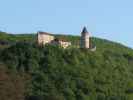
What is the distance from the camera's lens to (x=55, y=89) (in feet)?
398

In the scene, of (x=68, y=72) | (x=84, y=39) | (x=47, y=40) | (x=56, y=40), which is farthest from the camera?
(x=84, y=39)

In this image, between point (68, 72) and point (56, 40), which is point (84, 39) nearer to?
point (56, 40)

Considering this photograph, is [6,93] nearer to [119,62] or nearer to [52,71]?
[52,71]

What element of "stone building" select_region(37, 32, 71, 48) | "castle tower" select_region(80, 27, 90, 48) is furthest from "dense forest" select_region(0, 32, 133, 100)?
"castle tower" select_region(80, 27, 90, 48)

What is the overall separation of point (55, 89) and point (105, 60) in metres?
21.8

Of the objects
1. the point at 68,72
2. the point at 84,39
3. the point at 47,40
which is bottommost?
the point at 68,72

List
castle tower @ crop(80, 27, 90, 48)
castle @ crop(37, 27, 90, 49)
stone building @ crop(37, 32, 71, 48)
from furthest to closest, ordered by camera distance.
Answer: castle tower @ crop(80, 27, 90, 48) → castle @ crop(37, 27, 90, 49) → stone building @ crop(37, 32, 71, 48)

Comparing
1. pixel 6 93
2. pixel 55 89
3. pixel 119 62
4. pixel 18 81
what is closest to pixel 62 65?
pixel 55 89

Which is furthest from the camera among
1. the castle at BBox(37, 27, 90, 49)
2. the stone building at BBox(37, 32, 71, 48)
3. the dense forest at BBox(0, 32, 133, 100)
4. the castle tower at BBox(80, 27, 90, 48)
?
the castle tower at BBox(80, 27, 90, 48)

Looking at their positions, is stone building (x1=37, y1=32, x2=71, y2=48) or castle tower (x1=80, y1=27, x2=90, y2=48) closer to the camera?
stone building (x1=37, y1=32, x2=71, y2=48)

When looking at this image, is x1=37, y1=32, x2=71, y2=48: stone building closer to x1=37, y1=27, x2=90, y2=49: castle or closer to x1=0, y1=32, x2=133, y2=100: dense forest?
x1=37, y1=27, x2=90, y2=49: castle

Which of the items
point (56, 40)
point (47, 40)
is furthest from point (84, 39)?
point (47, 40)

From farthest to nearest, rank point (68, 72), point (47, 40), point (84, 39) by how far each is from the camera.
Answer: point (84, 39) → point (47, 40) → point (68, 72)

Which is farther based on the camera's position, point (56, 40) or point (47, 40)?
point (56, 40)
